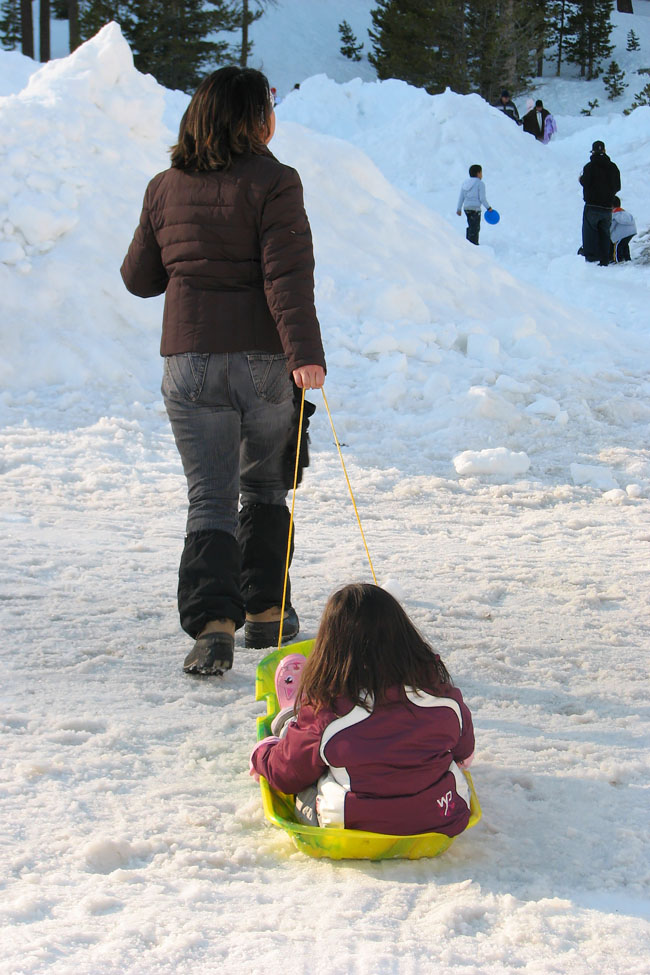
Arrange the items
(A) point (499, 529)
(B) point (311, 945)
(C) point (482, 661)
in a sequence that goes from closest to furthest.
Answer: (B) point (311, 945), (C) point (482, 661), (A) point (499, 529)

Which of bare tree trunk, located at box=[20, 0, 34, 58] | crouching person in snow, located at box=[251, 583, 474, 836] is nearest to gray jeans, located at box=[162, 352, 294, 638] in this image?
crouching person in snow, located at box=[251, 583, 474, 836]

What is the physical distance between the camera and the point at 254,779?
2.61 m

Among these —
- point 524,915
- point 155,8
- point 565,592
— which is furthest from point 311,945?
point 155,8

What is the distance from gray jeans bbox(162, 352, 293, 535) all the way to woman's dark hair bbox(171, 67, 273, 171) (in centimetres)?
61

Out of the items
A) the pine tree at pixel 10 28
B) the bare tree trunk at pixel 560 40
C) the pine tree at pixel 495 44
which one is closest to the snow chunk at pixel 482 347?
the pine tree at pixel 495 44

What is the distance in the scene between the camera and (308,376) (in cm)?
308

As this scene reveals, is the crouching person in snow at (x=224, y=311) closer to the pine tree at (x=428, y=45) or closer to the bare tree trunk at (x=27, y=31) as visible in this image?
the bare tree trunk at (x=27, y=31)

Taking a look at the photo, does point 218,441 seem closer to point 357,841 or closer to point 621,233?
point 357,841

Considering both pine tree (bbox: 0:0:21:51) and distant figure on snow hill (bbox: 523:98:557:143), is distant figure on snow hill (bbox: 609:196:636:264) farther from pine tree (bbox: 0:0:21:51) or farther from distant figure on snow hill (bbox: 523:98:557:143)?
pine tree (bbox: 0:0:21:51)

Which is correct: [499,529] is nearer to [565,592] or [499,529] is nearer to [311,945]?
[565,592]

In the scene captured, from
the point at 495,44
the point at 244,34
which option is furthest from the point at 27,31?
the point at 495,44

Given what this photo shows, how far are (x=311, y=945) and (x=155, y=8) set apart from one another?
97.9ft

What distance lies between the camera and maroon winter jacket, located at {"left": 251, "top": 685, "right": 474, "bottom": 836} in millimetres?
2250

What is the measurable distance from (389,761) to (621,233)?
42.3ft
